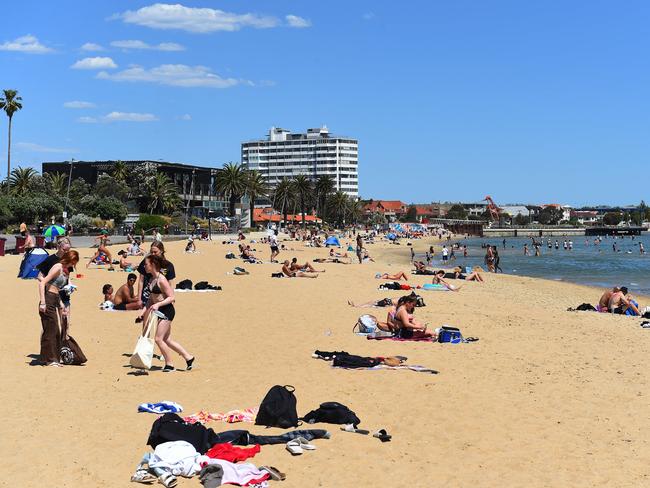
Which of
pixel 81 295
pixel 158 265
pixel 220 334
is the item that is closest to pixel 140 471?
pixel 158 265

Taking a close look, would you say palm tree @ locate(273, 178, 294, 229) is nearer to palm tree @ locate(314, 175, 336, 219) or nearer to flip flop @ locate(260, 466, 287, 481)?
palm tree @ locate(314, 175, 336, 219)

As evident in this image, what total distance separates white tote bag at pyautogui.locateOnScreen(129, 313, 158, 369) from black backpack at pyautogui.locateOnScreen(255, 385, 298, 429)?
95.2 inches

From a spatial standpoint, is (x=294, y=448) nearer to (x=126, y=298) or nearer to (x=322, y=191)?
(x=126, y=298)

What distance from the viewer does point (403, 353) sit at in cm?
1182

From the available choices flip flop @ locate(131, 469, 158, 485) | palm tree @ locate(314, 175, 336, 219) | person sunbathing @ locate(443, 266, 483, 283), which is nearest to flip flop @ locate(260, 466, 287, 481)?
flip flop @ locate(131, 469, 158, 485)

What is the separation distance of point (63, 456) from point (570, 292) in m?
24.9

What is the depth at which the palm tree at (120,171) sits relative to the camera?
106812mm

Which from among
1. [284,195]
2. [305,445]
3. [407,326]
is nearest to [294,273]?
[407,326]

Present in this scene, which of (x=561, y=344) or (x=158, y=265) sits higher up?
(x=158, y=265)

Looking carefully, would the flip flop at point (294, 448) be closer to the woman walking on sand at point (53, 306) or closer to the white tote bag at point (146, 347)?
the white tote bag at point (146, 347)

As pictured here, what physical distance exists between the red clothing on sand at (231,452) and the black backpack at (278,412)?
773 mm

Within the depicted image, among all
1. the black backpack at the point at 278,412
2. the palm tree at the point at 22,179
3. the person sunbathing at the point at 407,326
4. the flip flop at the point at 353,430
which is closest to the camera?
the flip flop at the point at 353,430

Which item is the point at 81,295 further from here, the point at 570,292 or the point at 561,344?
the point at 570,292

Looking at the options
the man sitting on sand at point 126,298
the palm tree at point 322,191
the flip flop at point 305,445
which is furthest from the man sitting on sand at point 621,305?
the palm tree at point 322,191
